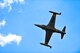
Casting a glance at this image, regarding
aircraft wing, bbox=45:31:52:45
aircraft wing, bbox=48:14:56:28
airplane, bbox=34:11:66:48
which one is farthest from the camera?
aircraft wing, bbox=45:31:52:45

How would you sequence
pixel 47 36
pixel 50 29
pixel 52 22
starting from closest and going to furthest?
pixel 50 29, pixel 52 22, pixel 47 36

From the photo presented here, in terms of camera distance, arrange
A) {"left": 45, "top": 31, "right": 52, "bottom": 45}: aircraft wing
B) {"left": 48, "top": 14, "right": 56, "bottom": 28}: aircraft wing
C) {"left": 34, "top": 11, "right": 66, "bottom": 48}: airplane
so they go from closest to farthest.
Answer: {"left": 34, "top": 11, "right": 66, "bottom": 48}: airplane, {"left": 48, "top": 14, "right": 56, "bottom": 28}: aircraft wing, {"left": 45, "top": 31, "right": 52, "bottom": 45}: aircraft wing

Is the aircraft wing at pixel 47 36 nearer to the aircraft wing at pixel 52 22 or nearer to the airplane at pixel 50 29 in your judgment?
the airplane at pixel 50 29

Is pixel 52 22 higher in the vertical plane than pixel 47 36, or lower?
higher

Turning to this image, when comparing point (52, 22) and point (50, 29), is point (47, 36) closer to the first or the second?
point (52, 22)

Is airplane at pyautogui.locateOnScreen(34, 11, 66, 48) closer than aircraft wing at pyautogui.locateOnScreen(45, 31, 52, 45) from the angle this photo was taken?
Yes

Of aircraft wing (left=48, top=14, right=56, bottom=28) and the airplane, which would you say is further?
aircraft wing (left=48, top=14, right=56, bottom=28)

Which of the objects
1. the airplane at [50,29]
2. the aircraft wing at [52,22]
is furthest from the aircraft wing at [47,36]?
the aircraft wing at [52,22]

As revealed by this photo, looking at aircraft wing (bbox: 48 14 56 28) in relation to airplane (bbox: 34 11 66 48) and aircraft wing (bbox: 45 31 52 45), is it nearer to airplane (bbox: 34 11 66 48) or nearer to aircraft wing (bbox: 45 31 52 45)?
airplane (bbox: 34 11 66 48)

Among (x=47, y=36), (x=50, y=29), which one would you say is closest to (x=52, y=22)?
(x=50, y=29)

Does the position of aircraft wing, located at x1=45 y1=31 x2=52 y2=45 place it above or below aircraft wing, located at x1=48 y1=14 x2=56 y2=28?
below

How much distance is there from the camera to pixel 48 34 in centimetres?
15750

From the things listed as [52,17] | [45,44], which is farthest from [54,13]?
[45,44]

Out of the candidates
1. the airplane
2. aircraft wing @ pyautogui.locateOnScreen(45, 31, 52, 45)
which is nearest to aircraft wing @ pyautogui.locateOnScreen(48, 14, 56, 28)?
the airplane
